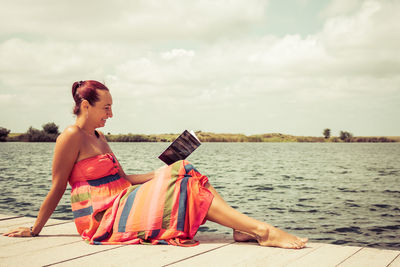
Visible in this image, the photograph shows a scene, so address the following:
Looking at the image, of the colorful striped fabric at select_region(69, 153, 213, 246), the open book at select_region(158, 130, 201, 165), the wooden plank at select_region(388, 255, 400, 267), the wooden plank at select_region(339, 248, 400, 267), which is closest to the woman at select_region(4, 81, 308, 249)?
the colorful striped fabric at select_region(69, 153, 213, 246)

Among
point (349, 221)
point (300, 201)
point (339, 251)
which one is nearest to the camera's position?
point (339, 251)

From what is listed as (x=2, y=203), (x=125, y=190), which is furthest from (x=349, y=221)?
(x=2, y=203)

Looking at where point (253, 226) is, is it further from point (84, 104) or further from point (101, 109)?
point (84, 104)

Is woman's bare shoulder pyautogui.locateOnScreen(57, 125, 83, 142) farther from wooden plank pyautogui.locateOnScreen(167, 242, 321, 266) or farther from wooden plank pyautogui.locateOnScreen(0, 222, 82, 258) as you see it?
wooden plank pyautogui.locateOnScreen(167, 242, 321, 266)

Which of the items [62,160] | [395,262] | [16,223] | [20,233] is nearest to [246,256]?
[395,262]

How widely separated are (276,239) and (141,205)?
1258 mm

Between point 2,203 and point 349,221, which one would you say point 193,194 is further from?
point 2,203

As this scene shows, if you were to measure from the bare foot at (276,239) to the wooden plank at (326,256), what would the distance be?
0.18 metres

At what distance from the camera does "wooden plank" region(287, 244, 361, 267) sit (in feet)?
9.55

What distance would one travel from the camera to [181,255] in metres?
3.11

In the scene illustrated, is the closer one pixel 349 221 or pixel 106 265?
pixel 106 265

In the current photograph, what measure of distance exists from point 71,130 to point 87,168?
1.27ft

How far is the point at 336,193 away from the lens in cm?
1538

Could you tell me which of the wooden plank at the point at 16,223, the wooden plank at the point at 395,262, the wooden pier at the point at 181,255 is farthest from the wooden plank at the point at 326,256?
the wooden plank at the point at 16,223
